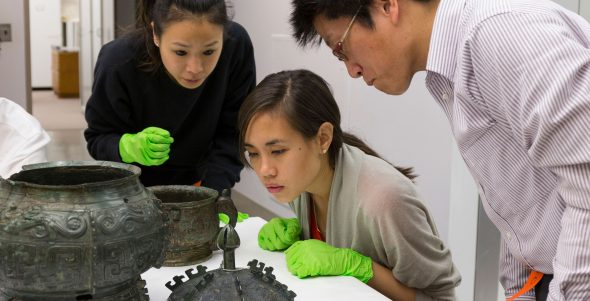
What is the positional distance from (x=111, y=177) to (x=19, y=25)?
135 inches

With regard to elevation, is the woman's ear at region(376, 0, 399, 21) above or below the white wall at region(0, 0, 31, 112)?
above

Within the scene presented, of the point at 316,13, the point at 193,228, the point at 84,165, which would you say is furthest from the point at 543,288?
the point at 84,165

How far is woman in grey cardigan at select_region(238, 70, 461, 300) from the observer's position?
164 centimetres

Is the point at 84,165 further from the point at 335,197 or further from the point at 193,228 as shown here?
the point at 335,197

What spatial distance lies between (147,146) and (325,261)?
69 centimetres

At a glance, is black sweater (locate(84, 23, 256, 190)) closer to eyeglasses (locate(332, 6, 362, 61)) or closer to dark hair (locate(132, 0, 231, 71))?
dark hair (locate(132, 0, 231, 71))

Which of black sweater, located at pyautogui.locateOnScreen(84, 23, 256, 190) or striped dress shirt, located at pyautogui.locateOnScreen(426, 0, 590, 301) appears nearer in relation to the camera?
striped dress shirt, located at pyautogui.locateOnScreen(426, 0, 590, 301)

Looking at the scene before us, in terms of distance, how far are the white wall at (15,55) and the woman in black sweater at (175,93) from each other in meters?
2.40

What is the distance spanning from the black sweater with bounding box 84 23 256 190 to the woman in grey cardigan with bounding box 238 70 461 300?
20.8 inches

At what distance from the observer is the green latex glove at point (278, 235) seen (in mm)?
1793

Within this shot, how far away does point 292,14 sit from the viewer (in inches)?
51.6

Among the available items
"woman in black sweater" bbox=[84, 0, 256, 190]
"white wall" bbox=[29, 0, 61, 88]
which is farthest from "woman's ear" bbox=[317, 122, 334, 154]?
"white wall" bbox=[29, 0, 61, 88]

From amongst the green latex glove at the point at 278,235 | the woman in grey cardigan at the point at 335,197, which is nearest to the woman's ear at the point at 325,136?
the woman in grey cardigan at the point at 335,197

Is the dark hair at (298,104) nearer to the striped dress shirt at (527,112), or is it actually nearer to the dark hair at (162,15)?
the dark hair at (162,15)
